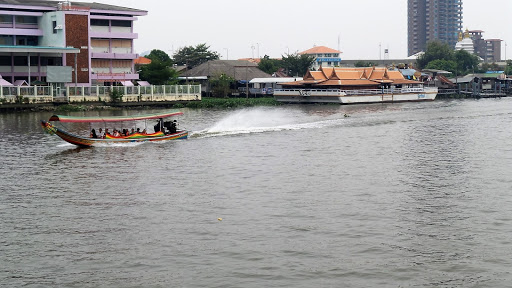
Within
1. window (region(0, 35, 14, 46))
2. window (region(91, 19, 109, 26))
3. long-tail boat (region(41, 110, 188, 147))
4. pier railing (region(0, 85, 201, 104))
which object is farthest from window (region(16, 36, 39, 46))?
long-tail boat (region(41, 110, 188, 147))

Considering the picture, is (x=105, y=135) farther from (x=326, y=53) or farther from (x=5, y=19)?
(x=326, y=53)

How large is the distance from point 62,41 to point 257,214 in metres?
55.1

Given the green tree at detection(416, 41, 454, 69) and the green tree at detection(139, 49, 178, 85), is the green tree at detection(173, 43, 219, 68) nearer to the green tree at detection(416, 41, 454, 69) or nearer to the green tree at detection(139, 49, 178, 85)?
the green tree at detection(139, 49, 178, 85)

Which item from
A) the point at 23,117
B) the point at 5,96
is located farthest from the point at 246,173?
the point at 5,96

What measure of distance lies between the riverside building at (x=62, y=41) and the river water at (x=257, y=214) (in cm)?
3524

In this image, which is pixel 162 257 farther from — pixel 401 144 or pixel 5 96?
pixel 5 96

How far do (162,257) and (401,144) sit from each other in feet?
74.5

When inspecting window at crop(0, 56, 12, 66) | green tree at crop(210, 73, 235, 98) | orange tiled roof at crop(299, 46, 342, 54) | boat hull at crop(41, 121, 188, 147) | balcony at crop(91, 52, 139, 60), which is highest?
orange tiled roof at crop(299, 46, 342, 54)

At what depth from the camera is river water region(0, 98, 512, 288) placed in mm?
15320

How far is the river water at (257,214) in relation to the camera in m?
15.3

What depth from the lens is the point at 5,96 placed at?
61.2 m

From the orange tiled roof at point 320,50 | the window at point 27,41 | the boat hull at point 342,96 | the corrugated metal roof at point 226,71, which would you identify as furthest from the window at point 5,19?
the orange tiled roof at point 320,50

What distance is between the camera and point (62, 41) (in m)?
70.4

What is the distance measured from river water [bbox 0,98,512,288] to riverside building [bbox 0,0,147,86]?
3524cm
